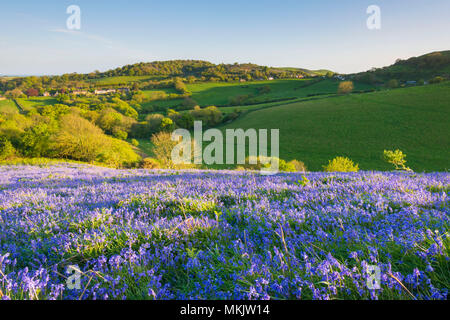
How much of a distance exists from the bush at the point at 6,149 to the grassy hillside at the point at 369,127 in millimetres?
54080

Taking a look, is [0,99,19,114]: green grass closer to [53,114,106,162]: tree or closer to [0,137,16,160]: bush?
[0,137,16,160]: bush

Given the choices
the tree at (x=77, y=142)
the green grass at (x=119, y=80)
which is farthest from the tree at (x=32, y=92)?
the tree at (x=77, y=142)

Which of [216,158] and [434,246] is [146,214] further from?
[216,158]

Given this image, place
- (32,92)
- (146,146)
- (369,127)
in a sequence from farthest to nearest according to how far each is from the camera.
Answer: (32,92), (146,146), (369,127)

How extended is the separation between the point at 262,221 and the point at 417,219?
1617mm

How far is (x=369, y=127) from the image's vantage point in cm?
6181

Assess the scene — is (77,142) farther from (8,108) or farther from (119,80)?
(119,80)

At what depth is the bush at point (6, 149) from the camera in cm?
3806

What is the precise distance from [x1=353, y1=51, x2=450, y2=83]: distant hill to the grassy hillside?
151ft

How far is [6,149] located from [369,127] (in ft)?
263

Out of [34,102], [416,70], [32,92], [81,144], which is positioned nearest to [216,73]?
[32,92]

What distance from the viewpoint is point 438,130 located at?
176 feet

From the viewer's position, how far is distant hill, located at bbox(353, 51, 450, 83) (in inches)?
4413

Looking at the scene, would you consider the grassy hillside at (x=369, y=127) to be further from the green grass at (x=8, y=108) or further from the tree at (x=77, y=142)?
the green grass at (x=8, y=108)
